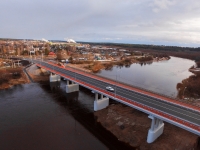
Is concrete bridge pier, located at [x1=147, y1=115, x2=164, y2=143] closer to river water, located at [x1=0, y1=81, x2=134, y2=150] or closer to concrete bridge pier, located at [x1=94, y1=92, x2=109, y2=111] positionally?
river water, located at [x1=0, y1=81, x2=134, y2=150]

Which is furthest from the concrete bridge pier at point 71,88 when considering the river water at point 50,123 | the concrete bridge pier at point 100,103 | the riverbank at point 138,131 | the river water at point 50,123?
the riverbank at point 138,131

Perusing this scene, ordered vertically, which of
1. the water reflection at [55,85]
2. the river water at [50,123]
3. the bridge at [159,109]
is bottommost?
the river water at [50,123]

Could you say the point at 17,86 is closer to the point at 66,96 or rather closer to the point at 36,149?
the point at 66,96

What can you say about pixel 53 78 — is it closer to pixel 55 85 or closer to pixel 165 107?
pixel 55 85

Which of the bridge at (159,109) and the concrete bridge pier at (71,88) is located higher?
the bridge at (159,109)

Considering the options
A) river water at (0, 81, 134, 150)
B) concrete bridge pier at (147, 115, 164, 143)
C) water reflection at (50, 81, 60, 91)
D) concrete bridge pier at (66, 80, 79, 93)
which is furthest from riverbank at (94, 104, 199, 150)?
water reflection at (50, 81, 60, 91)

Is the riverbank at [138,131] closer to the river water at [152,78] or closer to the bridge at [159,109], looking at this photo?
the bridge at [159,109]

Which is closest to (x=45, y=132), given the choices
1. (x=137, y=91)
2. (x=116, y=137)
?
(x=116, y=137)
